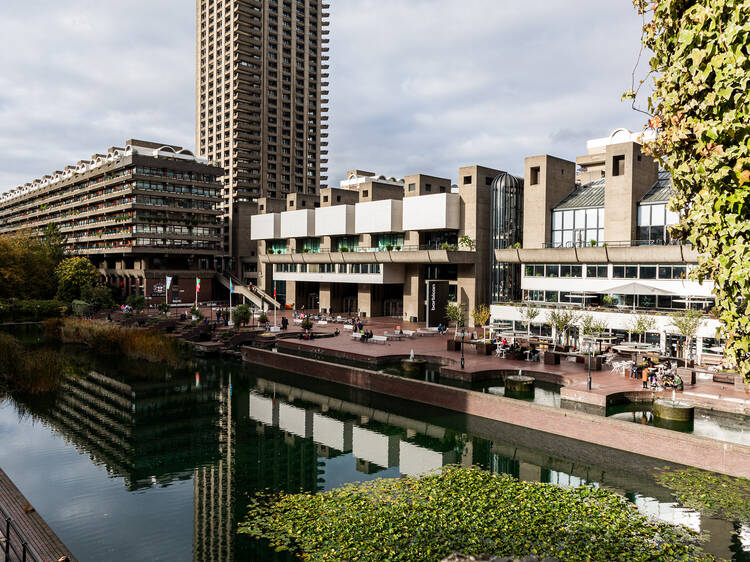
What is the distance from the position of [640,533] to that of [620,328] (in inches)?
1086

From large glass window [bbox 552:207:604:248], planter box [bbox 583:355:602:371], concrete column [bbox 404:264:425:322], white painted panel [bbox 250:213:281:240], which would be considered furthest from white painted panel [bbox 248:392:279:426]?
white painted panel [bbox 250:213:281:240]

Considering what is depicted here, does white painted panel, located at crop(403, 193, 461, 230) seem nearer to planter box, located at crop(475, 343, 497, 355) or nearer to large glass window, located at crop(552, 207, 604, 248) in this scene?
large glass window, located at crop(552, 207, 604, 248)

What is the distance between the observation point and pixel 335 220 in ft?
224

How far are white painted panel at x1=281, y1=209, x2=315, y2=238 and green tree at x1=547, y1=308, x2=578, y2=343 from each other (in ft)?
130

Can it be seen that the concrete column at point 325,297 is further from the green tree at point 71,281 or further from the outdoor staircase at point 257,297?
the green tree at point 71,281

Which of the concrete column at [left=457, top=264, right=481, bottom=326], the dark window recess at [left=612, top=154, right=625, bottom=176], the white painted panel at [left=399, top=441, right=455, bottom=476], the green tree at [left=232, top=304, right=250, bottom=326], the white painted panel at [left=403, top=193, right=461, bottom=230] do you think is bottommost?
the white painted panel at [left=399, top=441, right=455, bottom=476]

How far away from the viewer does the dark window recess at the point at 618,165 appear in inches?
1742

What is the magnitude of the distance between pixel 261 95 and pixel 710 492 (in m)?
113

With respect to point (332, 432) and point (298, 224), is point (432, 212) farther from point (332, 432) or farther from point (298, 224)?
point (332, 432)

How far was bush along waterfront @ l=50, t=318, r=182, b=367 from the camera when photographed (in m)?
42.1

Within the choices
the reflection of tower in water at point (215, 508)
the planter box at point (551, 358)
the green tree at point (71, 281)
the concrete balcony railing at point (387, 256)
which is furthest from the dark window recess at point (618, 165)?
the green tree at point (71, 281)

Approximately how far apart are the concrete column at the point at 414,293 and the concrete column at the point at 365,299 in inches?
223

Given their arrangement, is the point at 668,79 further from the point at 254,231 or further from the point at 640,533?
the point at 254,231

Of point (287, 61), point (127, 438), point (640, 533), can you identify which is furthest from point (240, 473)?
point (287, 61)
